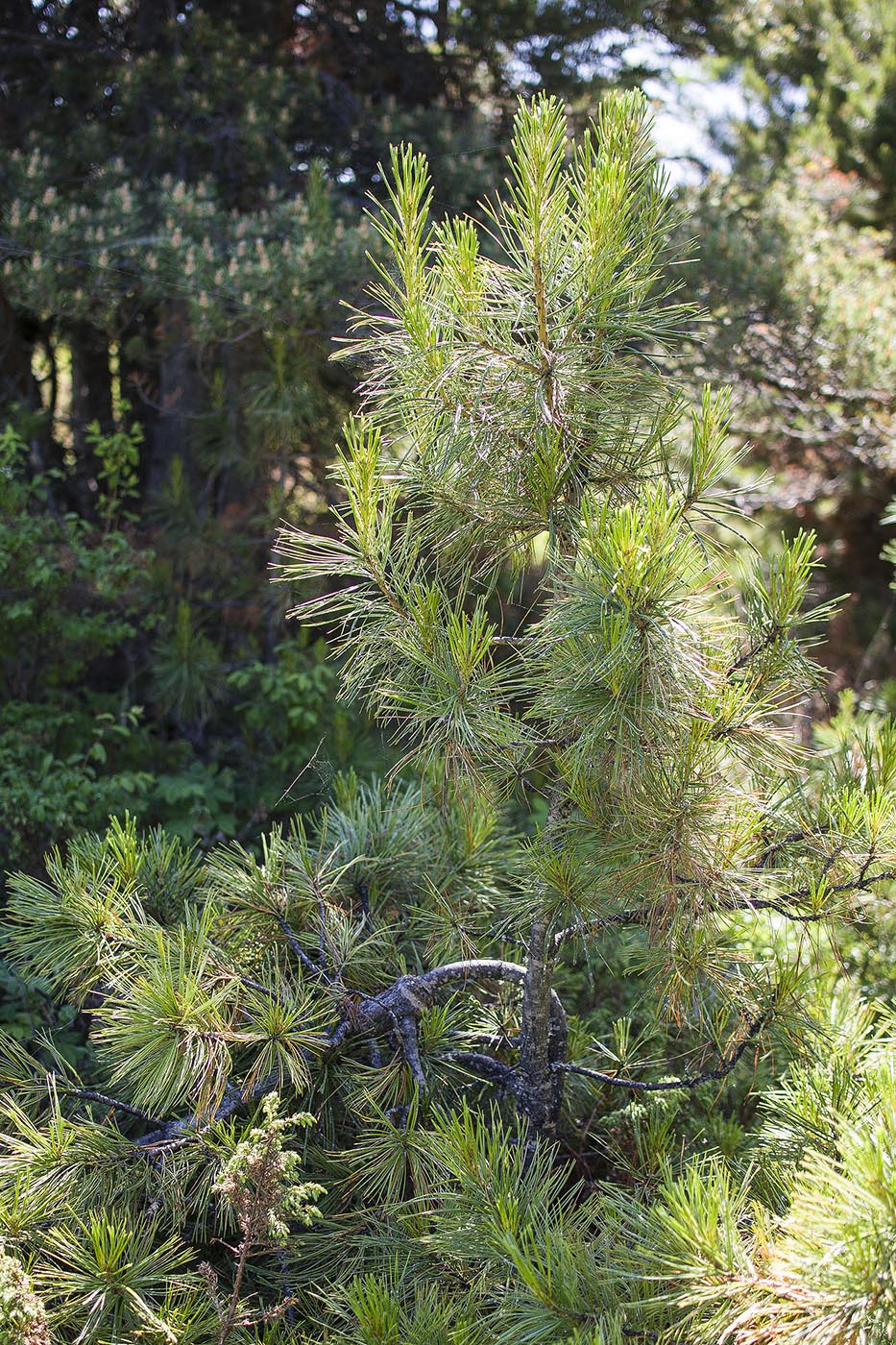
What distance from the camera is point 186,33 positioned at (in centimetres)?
Result: 444

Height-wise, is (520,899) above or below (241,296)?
below

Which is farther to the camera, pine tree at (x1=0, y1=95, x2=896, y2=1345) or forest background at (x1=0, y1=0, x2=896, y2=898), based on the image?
forest background at (x1=0, y1=0, x2=896, y2=898)

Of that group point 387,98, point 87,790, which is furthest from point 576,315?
point 387,98

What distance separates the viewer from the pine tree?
135cm

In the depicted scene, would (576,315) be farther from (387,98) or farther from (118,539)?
(387,98)

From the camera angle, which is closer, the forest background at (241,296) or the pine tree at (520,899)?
the pine tree at (520,899)

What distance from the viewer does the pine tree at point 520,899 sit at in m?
1.35

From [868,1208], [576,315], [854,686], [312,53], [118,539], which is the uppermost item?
[312,53]

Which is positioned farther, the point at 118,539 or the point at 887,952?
the point at 118,539

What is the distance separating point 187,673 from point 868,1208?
320 centimetres

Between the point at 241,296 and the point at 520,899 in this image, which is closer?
the point at 520,899

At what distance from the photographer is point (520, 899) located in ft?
5.80

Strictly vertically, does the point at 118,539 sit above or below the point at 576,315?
below

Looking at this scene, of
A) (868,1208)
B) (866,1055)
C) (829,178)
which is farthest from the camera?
(829,178)
